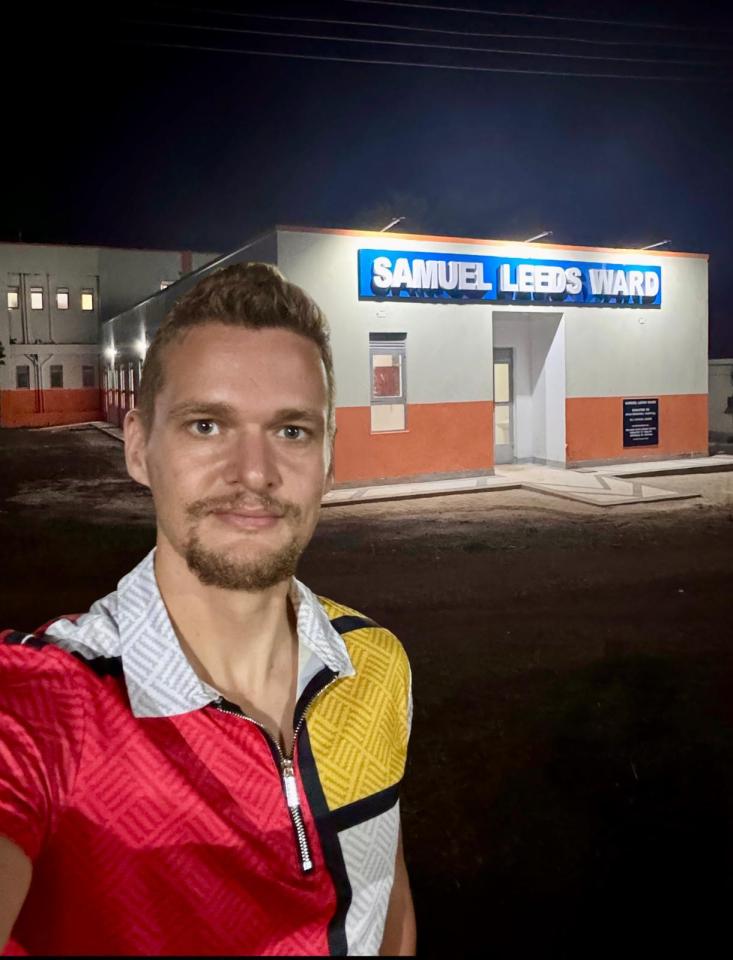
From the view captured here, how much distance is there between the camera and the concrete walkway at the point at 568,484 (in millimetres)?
14398

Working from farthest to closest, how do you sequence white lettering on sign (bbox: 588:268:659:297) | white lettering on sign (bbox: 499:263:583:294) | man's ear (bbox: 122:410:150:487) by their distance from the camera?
white lettering on sign (bbox: 588:268:659:297), white lettering on sign (bbox: 499:263:583:294), man's ear (bbox: 122:410:150:487)

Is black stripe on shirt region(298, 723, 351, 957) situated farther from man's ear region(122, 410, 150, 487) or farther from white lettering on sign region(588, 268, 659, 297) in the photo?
white lettering on sign region(588, 268, 659, 297)

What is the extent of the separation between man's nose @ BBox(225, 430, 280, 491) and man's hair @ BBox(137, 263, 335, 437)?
0.25 m

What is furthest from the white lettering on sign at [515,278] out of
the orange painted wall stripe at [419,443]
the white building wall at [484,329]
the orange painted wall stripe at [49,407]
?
the orange painted wall stripe at [49,407]

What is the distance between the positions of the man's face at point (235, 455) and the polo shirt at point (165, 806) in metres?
0.16

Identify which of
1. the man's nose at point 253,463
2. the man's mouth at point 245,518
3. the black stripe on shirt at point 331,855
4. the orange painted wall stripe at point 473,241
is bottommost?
the black stripe on shirt at point 331,855

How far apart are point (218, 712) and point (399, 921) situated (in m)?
0.71

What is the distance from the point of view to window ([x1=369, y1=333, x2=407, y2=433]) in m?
16.7

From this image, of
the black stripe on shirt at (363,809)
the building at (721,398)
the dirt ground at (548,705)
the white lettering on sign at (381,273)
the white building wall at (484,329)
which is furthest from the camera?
the building at (721,398)

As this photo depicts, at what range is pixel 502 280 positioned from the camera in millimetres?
17719

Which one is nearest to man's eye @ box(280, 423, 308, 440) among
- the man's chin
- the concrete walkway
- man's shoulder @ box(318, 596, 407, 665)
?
the man's chin

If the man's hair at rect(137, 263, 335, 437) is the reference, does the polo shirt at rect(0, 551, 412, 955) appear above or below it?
below

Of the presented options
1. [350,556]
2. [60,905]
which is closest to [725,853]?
[60,905]

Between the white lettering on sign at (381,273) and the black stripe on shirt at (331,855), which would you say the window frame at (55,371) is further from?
the black stripe on shirt at (331,855)
